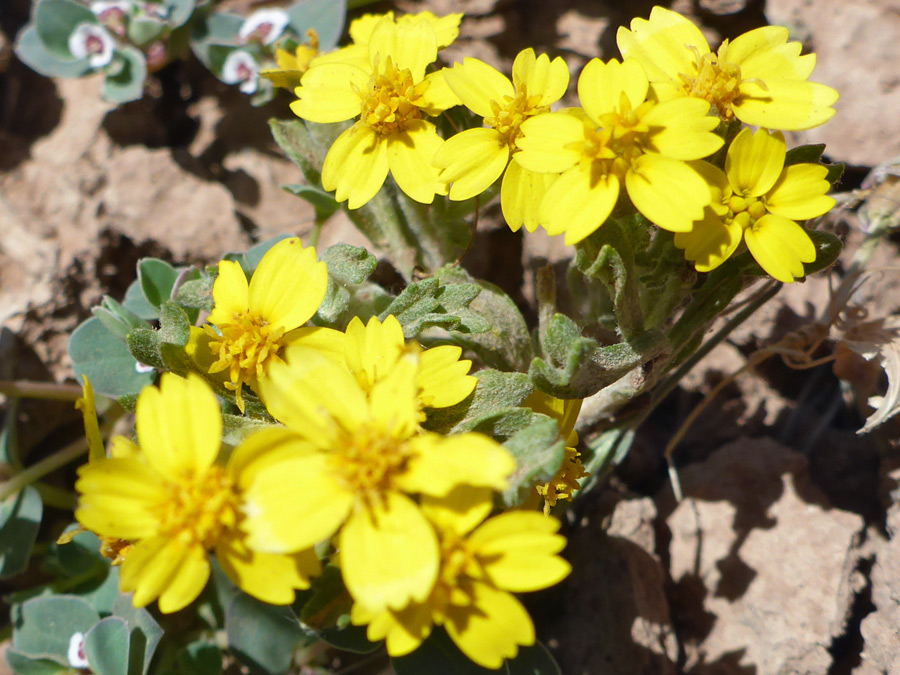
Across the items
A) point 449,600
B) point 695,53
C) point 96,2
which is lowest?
point 449,600

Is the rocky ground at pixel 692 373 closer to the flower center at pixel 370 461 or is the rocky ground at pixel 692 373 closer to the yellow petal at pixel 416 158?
the yellow petal at pixel 416 158

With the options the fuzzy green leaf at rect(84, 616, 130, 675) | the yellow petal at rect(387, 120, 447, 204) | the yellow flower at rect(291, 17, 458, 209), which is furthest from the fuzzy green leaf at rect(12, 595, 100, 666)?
the yellow petal at rect(387, 120, 447, 204)

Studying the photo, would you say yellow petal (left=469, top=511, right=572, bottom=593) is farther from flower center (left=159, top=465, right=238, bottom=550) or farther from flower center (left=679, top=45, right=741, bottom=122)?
flower center (left=679, top=45, right=741, bottom=122)

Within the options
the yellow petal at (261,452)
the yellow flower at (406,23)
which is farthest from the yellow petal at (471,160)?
the yellow petal at (261,452)

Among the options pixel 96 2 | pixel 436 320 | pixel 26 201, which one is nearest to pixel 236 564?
pixel 436 320

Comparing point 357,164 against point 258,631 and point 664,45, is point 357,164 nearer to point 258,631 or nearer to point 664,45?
point 664,45

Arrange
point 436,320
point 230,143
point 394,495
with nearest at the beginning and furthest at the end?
point 394,495
point 436,320
point 230,143

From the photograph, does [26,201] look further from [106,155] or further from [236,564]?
[236,564]

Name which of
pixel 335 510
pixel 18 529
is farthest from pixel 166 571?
pixel 18 529
